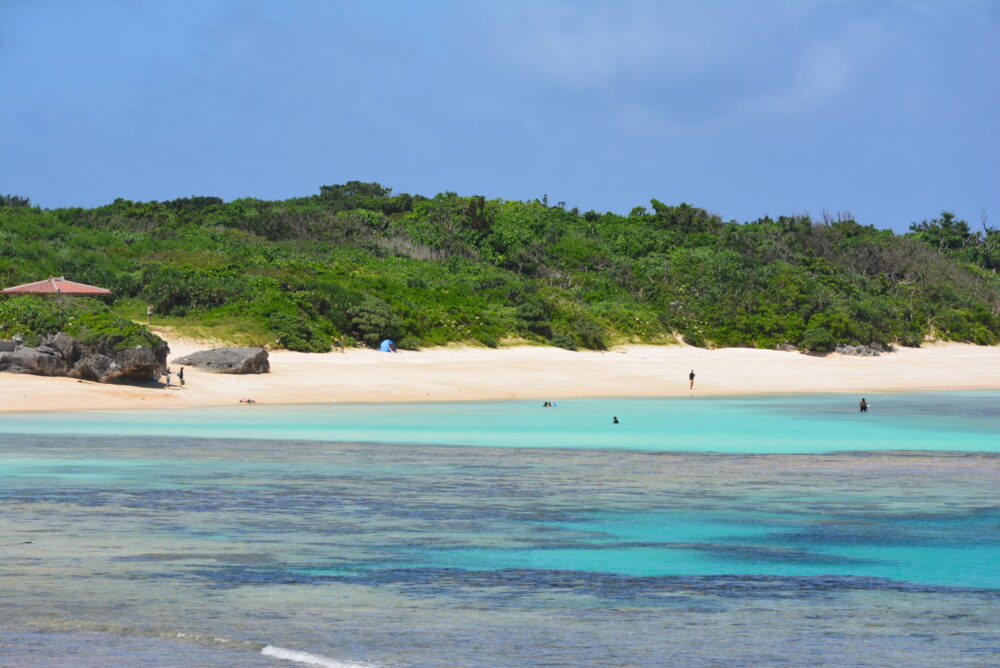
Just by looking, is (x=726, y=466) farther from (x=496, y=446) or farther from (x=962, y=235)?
(x=962, y=235)

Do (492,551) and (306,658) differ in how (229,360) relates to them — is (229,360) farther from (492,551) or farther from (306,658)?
(306,658)

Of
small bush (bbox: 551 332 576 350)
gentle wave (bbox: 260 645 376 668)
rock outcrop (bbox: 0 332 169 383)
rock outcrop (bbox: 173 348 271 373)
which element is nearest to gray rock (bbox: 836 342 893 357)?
small bush (bbox: 551 332 576 350)

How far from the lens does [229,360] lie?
123 feet

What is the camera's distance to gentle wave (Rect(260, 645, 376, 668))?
7387 millimetres

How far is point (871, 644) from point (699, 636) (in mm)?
1116

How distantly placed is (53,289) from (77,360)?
1180 centimetres

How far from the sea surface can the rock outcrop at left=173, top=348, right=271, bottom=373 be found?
12.7 m

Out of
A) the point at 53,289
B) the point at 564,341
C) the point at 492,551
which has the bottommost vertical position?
the point at 492,551

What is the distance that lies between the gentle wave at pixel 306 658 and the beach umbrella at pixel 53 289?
3868 cm

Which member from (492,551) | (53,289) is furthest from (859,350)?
(492,551)

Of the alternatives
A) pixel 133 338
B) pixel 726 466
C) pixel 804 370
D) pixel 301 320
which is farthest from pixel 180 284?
pixel 726 466

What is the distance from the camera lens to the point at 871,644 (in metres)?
8.08

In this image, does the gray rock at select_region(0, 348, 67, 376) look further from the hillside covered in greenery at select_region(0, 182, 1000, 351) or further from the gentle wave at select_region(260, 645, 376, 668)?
the gentle wave at select_region(260, 645, 376, 668)

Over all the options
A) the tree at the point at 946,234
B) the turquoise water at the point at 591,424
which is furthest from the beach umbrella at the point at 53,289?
the tree at the point at 946,234
